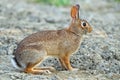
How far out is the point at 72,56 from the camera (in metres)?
7.40

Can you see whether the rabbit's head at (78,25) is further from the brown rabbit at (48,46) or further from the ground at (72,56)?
the ground at (72,56)

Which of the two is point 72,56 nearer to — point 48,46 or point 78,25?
point 78,25

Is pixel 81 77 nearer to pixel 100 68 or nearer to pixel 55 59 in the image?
pixel 100 68

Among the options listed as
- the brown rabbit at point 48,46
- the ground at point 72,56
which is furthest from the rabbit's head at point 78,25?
the ground at point 72,56

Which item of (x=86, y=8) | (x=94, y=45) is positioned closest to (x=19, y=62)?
(x=94, y=45)

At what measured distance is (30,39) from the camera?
21.4 feet

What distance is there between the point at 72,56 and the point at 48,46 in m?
0.95

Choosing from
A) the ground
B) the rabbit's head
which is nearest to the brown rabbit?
the rabbit's head

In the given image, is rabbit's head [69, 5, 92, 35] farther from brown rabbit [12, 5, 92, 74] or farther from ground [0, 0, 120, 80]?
ground [0, 0, 120, 80]

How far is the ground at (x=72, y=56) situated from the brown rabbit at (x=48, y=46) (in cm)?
17

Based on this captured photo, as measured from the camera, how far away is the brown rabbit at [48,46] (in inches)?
250

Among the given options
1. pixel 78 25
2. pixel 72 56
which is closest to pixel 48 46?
pixel 78 25

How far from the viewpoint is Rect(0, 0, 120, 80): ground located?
6.44 meters

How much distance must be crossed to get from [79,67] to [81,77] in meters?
0.61
